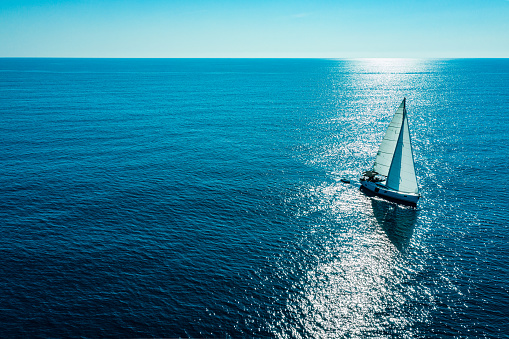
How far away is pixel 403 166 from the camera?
88.1 metres

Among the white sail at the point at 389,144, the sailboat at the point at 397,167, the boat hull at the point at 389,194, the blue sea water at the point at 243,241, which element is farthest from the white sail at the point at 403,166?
the blue sea water at the point at 243,241

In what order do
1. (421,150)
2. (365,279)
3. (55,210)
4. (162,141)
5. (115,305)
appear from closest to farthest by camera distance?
(115,305) → (365,279) → (55,210) → (421,150) → (162,141)

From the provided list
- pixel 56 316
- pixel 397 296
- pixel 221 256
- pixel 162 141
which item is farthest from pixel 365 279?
pixel 162 141

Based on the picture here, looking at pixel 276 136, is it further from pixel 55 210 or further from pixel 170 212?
pixel 55 210

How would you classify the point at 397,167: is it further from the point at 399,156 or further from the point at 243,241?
the point at 243,241

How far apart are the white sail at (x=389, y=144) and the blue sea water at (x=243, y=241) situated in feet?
31.4

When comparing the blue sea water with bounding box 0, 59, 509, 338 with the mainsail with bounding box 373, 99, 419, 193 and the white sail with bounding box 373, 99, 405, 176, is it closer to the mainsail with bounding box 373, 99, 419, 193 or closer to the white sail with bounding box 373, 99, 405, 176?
the mainsail with bounding box 373, 99, 419, 193

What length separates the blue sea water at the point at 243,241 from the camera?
165 feet

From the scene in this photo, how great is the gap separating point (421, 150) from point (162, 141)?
105427 millimetres

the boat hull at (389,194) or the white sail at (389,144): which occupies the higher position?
the white sail at (389,144)

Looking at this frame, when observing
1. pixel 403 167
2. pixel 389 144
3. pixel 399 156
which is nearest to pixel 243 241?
pixel 399 156

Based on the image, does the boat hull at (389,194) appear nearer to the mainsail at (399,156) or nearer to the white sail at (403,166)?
the mainsail at (399,156)

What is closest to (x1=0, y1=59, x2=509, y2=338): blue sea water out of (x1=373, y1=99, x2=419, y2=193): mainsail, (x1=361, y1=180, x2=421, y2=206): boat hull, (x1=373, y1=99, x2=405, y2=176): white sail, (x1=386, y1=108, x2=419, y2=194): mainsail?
(x1=361, y1=180, x2=421, y2=206): boat hull

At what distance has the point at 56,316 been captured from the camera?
50000 mm
